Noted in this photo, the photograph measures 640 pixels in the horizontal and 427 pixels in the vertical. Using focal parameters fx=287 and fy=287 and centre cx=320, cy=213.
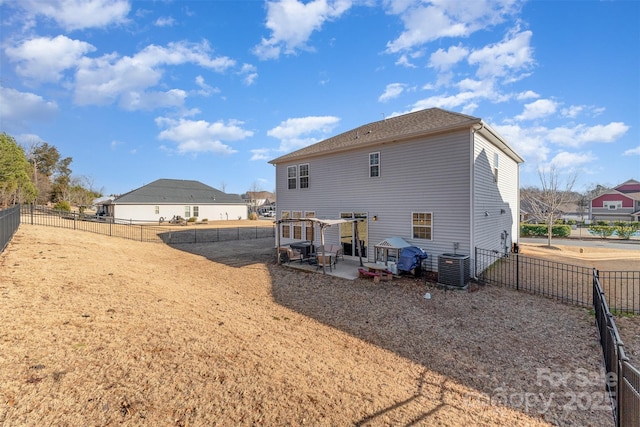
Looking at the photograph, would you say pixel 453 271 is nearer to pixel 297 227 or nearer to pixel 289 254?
pixel 289 254

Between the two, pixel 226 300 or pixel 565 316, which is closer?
pixel 565 316

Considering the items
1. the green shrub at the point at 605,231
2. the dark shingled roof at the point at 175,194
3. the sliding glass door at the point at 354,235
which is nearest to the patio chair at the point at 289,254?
the sliding glass door at the point at 354,235

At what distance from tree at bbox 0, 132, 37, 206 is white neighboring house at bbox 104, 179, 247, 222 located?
8010 millimetres

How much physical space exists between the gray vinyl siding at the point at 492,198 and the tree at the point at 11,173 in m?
30.9

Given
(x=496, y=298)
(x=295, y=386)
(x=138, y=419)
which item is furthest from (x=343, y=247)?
(x=138, y=419)

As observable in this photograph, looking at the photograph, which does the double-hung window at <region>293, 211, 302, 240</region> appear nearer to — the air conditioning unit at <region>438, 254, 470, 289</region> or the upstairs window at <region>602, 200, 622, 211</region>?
the air conditioning unit at <region>438, 254, 470, 289</region>

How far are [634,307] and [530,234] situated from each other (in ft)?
77.8

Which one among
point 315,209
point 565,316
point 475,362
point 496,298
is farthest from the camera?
point 315,209

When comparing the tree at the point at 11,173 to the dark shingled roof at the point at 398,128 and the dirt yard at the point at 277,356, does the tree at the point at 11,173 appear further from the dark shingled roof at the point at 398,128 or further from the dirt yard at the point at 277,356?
the dark shingled roof at the point at 398,128

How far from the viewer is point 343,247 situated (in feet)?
45.3

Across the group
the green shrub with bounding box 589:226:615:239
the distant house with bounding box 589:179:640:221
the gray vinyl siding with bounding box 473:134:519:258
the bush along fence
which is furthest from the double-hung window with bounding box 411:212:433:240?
the distant house with bounding box 589:179:640:221

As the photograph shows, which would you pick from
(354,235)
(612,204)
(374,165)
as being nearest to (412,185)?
(374,165)

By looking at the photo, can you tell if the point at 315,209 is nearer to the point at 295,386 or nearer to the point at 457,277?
the point at 457,277

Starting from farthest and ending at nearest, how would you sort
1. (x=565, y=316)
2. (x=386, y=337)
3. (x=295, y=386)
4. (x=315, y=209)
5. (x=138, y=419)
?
(x=315, y=209) < (x=565, y=316) < (x=386, y=337) < (x=295, y=386) < (x=138, y=419)
